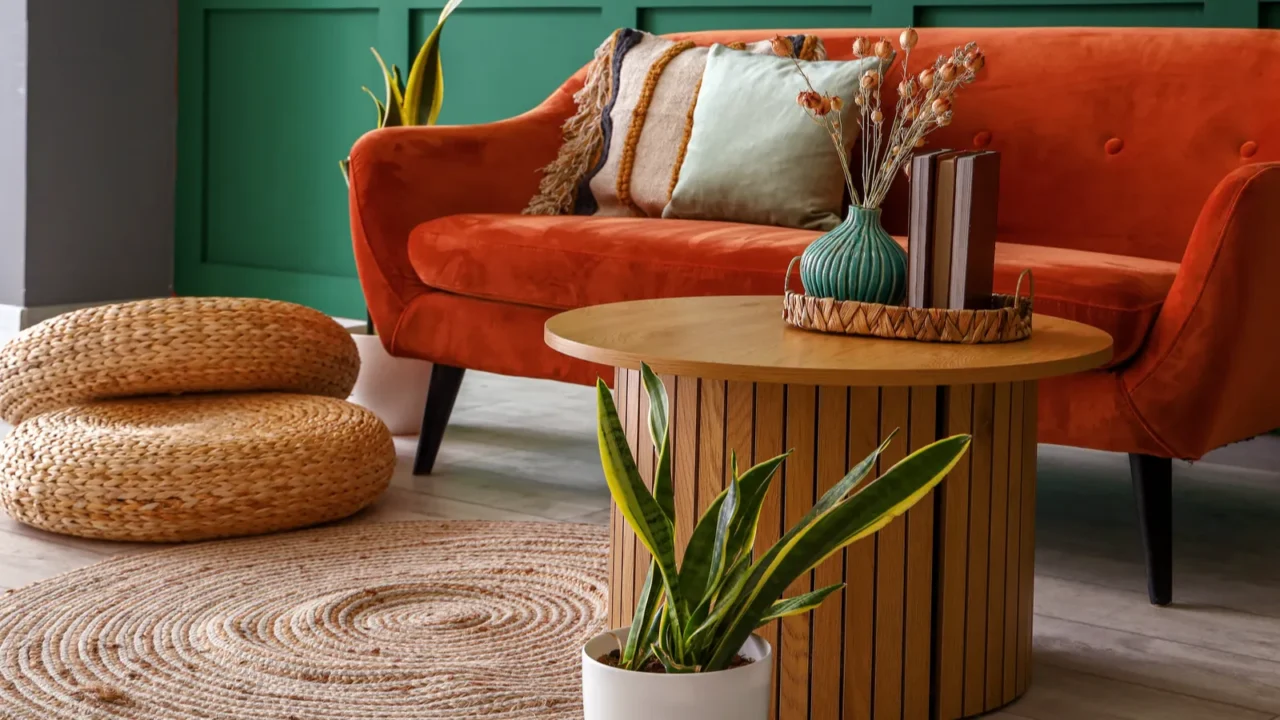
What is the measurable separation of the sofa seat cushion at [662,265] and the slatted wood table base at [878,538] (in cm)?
48

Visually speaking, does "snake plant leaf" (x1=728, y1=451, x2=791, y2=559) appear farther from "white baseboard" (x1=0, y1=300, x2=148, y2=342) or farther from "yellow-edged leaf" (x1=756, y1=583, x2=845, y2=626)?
"white baseboard" (x1=0, y1=300, x2=148, y2=342)

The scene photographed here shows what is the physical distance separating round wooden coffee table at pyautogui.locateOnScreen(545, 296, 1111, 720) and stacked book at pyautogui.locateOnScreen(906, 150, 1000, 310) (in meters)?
0.09

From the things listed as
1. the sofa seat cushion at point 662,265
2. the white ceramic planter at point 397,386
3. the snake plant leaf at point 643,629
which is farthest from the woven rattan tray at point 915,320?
the white ceramic planter at point 397,386

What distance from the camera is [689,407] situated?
1.67m

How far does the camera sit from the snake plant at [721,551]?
1272 mm

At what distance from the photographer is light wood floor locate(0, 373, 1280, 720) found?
180 centimetres

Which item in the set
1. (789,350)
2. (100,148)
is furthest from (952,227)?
(100,148)

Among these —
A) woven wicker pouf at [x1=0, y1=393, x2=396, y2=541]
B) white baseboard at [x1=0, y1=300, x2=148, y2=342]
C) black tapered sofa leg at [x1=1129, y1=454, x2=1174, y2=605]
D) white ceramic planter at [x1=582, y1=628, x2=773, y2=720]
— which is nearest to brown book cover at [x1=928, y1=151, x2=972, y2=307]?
black tapered sofa leg at [x1=1129, y1=454, x2=1174, y2=605]

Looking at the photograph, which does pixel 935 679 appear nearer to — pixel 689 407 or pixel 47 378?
pixel 689 407

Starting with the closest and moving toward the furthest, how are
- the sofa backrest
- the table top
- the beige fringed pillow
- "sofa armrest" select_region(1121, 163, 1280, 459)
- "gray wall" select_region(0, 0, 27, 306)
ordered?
the table top → "sofa armrest" select_region(1121, 163, 1280, 459) → the sofa backrest → the beige fringed pillow → "gray wall" select_region(0, 0, 27, 306)

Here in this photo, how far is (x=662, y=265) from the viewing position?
251cm

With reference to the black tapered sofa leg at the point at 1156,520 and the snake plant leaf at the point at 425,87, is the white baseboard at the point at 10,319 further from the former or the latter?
the black tapered sofa leg at the point at 1156,520

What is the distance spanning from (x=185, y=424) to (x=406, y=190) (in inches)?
25.8

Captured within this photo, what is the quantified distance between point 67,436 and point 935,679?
1458mm
